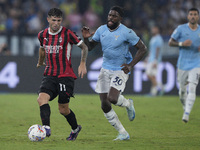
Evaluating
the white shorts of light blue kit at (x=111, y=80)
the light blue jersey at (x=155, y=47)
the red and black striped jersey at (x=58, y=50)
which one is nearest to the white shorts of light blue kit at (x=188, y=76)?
the white shorts of light blue kit at (x=111, y=80)

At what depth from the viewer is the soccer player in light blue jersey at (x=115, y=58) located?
8.03 meters

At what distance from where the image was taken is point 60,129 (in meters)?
9.37

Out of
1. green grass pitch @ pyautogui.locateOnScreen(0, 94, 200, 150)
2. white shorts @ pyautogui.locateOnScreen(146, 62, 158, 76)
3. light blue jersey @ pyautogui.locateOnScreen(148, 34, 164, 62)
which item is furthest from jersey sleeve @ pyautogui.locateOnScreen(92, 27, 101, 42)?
light blue jersey @ pyautogui.locateOnScreen(148, 34, 164, 62)

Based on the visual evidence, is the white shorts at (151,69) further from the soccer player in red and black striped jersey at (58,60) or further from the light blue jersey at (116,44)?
the soccer player in red and black striped jersey at (58,60)

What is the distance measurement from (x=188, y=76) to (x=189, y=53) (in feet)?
1.63

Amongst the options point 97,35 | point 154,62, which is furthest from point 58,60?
point 154,62

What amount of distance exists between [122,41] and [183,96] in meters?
3.33

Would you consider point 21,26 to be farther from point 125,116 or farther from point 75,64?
point 125,116

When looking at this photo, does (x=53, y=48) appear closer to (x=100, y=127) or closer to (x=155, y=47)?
(x=100, y=127)

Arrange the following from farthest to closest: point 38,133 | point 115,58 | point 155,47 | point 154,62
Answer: point 155,47 → point 154,62 → point 115,58 → point 38,133

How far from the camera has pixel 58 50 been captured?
7777 mm

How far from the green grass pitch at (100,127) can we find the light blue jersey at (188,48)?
127cm

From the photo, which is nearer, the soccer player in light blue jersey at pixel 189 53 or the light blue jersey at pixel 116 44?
the light blue jersey at pixel 116 44

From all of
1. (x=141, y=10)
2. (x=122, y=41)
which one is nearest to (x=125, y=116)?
(x=122, y=41)
